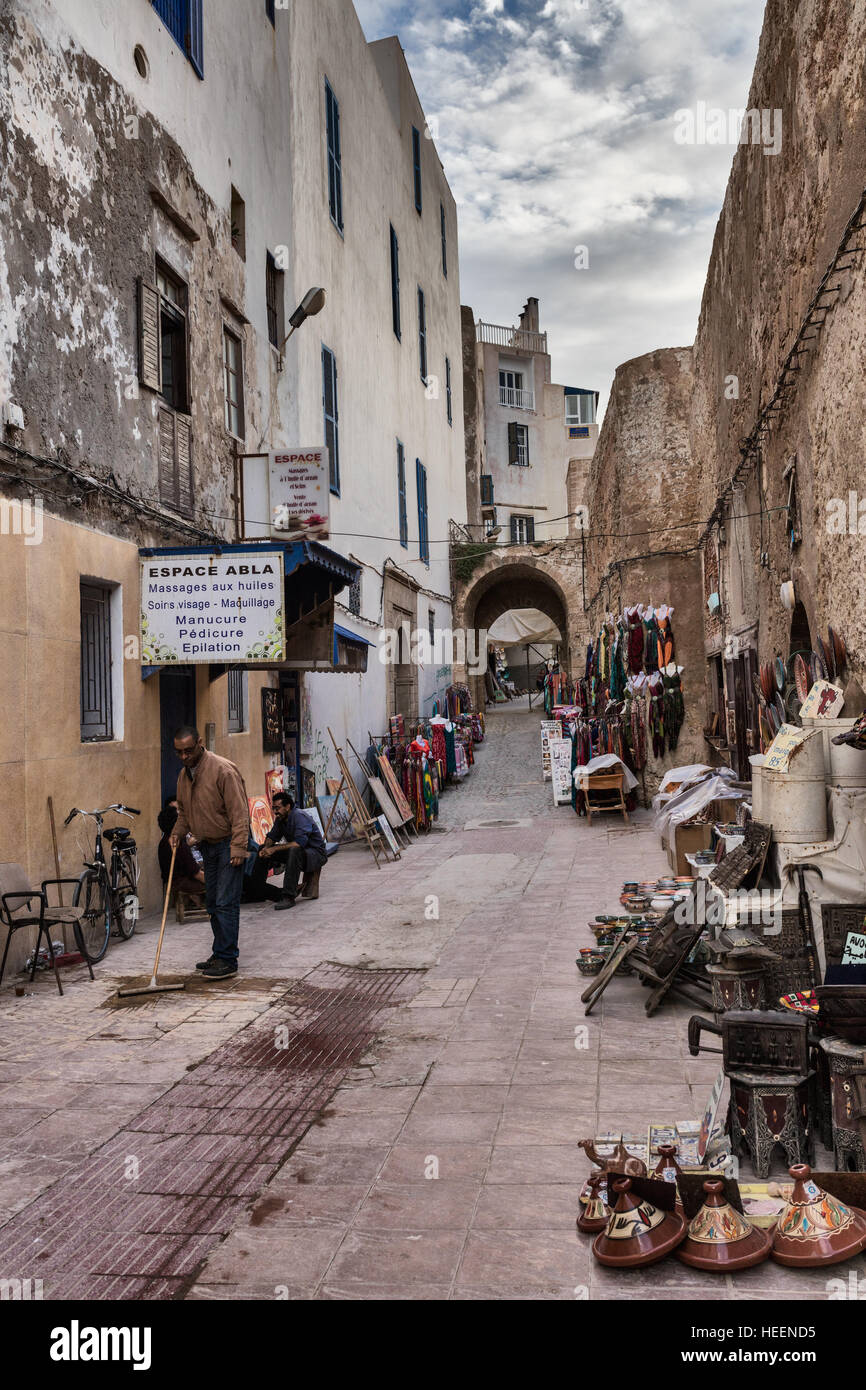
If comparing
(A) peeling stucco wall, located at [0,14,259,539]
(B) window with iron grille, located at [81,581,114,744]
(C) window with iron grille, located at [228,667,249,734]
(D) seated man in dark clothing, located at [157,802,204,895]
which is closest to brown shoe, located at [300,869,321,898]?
(D) seated man in dark clothing, located at [157,802,204,895]

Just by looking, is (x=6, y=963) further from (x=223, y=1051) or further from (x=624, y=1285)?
(x=624, y=1285)

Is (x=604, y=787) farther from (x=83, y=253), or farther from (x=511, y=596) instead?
(x=511, y=596)

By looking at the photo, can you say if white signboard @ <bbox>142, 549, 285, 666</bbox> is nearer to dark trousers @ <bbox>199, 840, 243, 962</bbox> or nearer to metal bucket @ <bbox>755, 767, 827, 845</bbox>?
dark trousers @ <bbox>199, 840, 243, 962</bbox>

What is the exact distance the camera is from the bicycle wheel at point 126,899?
340 inches

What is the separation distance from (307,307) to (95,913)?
9.17 m

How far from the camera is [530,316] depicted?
4328cm

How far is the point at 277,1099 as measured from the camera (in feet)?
16.5

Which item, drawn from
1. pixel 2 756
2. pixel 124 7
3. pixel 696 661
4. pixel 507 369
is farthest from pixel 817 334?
pixel 507 369

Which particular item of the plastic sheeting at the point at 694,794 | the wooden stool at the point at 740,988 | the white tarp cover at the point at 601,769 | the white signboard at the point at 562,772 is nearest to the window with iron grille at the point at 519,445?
the white signboard at the point at 562,772

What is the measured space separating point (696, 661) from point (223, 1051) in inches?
441

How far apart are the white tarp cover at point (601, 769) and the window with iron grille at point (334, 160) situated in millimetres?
10008

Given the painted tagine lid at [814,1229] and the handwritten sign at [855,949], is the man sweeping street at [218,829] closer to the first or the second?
the handwritten sign at [855,949]

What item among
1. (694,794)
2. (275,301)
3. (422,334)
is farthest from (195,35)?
(422,334)

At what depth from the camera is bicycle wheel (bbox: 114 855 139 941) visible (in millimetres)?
8641
